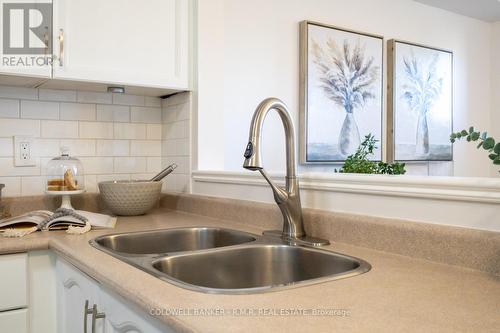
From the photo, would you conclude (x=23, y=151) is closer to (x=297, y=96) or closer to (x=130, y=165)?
(x=130, y=165)

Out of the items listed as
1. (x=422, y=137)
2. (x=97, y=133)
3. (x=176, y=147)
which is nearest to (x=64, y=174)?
(x=97, y=133)

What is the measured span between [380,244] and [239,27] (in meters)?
1.54

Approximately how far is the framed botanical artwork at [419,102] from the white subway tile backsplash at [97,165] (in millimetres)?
1823

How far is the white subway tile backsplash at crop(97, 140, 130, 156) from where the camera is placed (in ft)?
6.86

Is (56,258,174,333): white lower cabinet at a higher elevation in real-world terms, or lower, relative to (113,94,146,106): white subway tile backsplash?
lower

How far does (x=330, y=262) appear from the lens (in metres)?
1.17

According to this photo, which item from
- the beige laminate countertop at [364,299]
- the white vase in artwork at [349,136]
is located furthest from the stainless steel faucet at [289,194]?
the white vase in artwork at [349,136]

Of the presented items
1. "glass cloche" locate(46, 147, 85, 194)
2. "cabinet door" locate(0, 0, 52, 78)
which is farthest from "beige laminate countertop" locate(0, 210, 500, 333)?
"cabinet door" locate(0, 0, 52, 78)

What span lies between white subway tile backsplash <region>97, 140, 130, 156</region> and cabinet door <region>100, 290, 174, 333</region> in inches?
44.1

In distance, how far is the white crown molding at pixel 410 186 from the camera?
997 millimetres

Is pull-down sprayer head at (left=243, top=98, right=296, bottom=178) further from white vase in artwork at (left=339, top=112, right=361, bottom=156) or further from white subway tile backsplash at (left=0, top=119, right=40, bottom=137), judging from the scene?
white vase in artwork at (left=339, top=112, right=361, bottom=156)

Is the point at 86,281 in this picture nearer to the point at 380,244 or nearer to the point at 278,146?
the point at 380,244

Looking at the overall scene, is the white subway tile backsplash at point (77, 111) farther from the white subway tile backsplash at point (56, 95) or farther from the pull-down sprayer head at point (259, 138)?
the pull-down sprayer head at point (259, 138)

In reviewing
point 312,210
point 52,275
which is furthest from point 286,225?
point 52,275
